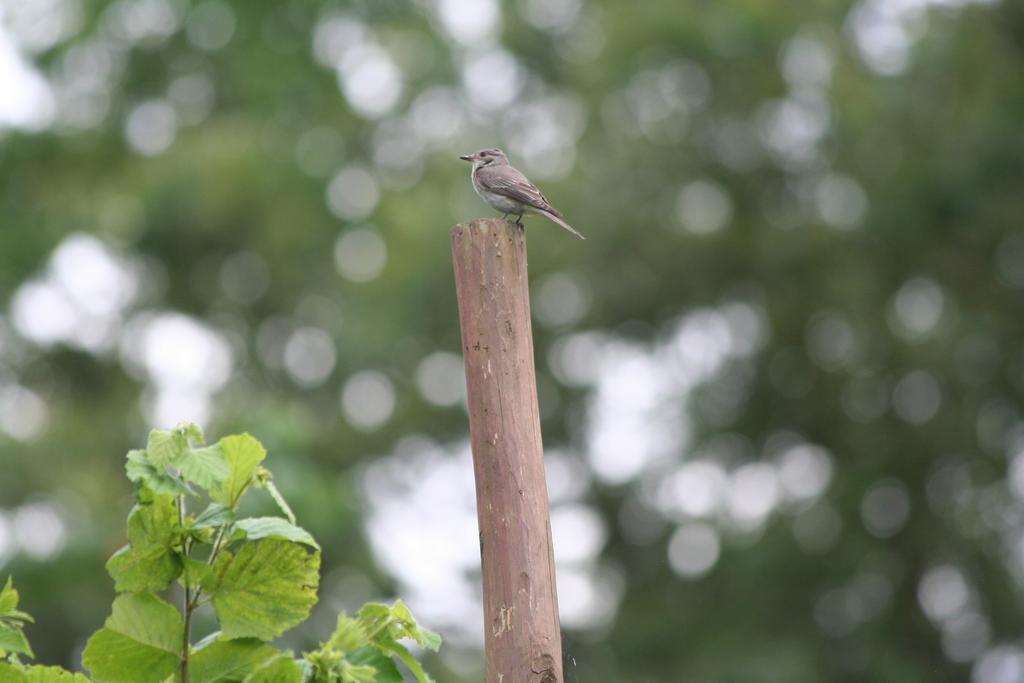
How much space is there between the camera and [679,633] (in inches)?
763

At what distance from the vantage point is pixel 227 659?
3.39m

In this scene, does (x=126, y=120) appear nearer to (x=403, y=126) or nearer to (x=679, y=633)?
(x=403, y=126)

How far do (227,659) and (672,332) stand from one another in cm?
1699

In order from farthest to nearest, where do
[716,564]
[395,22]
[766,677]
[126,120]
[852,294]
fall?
1. [395,22]
2. [126,120]
3. [716,564]
4. [852,294]
5. [766,677]

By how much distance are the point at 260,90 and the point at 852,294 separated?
10756mm

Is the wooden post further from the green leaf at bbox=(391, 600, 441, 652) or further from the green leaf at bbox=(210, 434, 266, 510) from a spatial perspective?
the green leaf at bbox=(210, 434, 266, 510)

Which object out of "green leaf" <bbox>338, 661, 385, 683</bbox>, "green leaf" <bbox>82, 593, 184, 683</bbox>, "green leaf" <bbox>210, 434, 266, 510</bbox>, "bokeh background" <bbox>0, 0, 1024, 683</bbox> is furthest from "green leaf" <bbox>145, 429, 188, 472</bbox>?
"bokeh background" <bbox>0, 0, 1024, 683</bbox>

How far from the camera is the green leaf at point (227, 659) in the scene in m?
3.38

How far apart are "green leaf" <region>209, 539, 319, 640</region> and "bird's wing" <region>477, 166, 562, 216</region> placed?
429 centimetres

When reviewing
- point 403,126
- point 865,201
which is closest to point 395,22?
point 403,126

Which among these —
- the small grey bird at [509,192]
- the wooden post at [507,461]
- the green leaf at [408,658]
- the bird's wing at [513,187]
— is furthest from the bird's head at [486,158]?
the green leaf at [408,658]

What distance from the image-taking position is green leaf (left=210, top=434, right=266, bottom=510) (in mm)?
3338

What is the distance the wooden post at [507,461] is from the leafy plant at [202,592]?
0.40 meters

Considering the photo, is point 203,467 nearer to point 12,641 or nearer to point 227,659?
point 227,659
